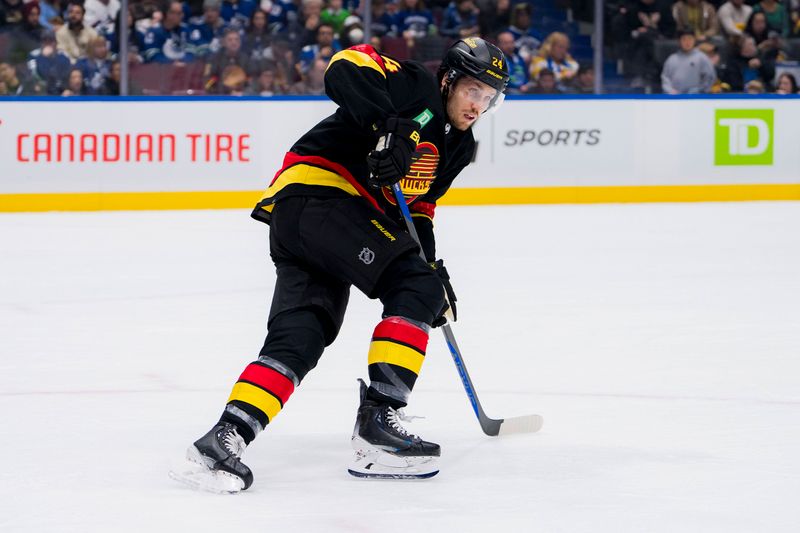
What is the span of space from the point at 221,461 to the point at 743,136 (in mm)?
7256

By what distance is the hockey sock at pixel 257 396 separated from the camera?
2645 millimetres

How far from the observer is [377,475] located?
2.75 metres

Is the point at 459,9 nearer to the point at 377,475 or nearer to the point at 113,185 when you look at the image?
the point at 113,185

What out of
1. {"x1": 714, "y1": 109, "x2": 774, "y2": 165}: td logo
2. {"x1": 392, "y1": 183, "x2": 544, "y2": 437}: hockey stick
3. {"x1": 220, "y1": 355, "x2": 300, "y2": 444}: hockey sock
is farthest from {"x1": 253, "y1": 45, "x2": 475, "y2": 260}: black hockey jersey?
{"x1": 714, "y1": 109, "x2": 774, "y2": 165}: td logo

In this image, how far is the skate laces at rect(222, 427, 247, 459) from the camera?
2.62 metres

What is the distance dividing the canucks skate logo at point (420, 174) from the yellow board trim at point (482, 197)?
537 cm

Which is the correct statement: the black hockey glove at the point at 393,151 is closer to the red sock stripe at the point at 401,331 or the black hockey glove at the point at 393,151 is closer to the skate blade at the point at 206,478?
the red sock stripe at the point at 401,331

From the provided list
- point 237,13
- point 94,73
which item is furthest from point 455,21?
point 94,73

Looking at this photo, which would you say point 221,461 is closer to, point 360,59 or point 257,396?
point 257,396

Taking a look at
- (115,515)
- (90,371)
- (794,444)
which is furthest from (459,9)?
(115,515)

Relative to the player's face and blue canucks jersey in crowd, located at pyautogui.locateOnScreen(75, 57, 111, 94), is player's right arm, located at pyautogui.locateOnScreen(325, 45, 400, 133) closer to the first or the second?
the player's face

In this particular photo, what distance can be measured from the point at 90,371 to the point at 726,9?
22.9 ft

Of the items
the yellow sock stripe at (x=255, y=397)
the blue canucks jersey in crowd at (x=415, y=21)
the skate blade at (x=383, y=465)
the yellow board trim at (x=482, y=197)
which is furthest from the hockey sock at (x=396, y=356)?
the blue canucks jersey in crowd at (x=415, y=21)

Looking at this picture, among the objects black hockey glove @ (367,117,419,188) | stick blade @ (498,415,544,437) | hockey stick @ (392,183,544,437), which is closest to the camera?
black hockey glove @ (367,117,419,188)
